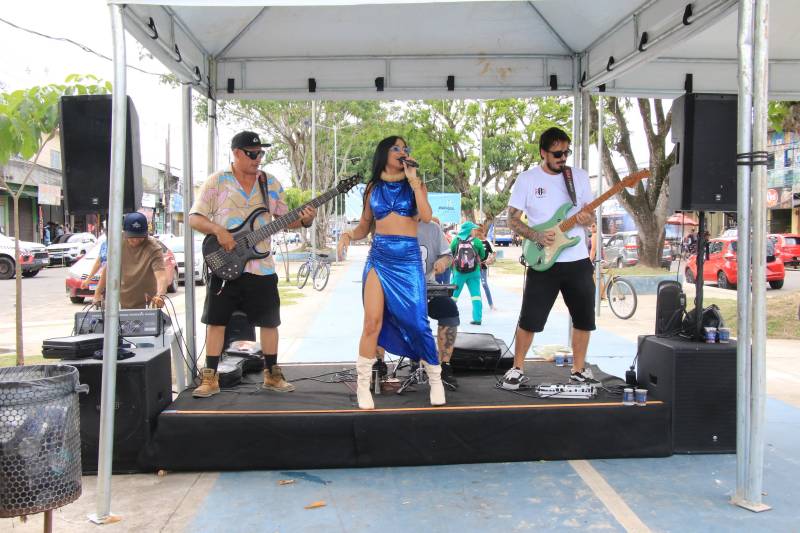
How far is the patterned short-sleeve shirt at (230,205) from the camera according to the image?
4.43 m

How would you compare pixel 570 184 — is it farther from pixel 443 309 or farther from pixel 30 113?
pixel 30 113

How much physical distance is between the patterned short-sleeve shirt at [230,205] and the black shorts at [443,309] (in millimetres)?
1254

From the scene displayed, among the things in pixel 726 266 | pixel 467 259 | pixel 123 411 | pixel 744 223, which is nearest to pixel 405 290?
pixel 123 411

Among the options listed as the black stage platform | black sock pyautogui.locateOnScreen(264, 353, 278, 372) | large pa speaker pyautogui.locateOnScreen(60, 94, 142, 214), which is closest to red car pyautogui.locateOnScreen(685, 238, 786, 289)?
the black stage platform

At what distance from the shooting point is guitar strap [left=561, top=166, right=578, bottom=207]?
4754 mm

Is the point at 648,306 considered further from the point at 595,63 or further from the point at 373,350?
the point at 373,350

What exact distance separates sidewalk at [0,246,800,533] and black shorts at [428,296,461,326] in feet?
4.22

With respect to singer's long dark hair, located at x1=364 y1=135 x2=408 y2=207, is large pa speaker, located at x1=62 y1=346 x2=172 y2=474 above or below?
below

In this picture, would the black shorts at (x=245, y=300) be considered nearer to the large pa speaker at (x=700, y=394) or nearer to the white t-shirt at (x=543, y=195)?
the white t-shirt at (x=543, y=195)

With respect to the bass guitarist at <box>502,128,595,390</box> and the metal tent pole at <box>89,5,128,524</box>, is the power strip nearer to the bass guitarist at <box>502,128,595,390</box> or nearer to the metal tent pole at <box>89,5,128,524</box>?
the bass guitarist at <box>502,128,595,390</box>

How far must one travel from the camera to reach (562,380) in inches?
197

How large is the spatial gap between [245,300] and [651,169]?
44.4ft

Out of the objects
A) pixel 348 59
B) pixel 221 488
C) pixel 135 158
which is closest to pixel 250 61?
pixel 348 59

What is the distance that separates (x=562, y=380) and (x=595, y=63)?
8.94 feet
